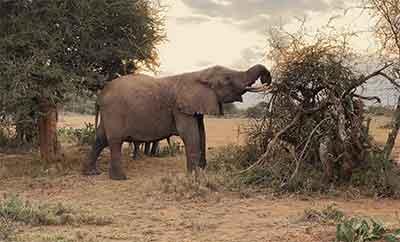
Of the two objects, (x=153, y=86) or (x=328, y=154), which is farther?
(x=153, y=86)

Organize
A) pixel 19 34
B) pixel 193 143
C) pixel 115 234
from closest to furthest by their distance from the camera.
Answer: pixel 115 234
pixel 193 143
pixel 19 34

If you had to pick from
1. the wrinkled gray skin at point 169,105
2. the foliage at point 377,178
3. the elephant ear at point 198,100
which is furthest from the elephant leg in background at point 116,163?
the foliage at point 377,178

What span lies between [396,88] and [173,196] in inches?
165

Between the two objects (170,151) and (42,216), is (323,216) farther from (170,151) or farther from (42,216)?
(170,151)

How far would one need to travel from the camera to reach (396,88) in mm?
10234

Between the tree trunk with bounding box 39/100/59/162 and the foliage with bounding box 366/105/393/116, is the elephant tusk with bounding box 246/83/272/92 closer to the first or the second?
the foliage with bounding box 366/105/393/116

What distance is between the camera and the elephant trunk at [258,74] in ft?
38.3

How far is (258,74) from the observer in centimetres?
1178

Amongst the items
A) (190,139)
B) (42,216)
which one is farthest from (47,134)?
(42,216)

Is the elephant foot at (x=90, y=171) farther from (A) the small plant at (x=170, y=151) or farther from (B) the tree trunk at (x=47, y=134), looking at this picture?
(A) the small plant at (x=170, y=151)

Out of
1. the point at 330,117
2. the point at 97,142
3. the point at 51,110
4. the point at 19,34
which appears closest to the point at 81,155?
the point at 51,110

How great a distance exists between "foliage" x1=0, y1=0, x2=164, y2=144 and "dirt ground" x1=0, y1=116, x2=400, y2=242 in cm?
198

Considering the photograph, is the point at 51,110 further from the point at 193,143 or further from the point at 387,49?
the point at 387,49

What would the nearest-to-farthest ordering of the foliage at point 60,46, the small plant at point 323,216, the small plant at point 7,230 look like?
the small plant at point 7,230, the small plant at point 323,216, the foliage at point 60,46
